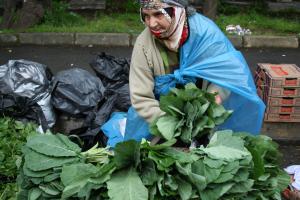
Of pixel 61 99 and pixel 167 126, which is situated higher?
pixel 167 126

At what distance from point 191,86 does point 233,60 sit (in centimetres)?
35

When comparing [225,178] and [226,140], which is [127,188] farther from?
[226,140]

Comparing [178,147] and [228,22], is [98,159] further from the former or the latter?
[228,22]

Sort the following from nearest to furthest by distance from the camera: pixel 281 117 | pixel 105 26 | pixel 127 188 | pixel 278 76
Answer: pixel 127 188 < pixel 278 76 < pixel 281 117 < pixel 105 26

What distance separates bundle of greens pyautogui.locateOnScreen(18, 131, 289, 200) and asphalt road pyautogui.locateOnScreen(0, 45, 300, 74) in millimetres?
4897

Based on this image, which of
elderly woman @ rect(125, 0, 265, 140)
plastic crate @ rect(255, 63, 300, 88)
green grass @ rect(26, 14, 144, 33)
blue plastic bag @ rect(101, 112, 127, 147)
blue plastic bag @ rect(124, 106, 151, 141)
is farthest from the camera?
green grass @ rect(26, 14, 144, 33)

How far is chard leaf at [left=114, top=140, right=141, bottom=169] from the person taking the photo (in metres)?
A: 2.16

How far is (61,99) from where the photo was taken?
14.3 ft

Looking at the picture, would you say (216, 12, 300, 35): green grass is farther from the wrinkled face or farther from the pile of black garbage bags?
the wrinkled face

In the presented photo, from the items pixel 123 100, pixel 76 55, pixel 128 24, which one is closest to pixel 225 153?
pixel 123 100

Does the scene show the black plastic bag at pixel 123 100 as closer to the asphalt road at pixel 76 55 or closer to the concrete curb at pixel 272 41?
the asphalt road at pixel 76 55

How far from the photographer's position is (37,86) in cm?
438

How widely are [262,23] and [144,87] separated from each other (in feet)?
21.5

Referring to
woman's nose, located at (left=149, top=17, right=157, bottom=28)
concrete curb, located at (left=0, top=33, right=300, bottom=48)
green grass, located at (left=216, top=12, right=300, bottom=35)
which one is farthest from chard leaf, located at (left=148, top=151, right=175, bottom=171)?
green grass, located at (left=216, top=12, right=300, bottom=35)
